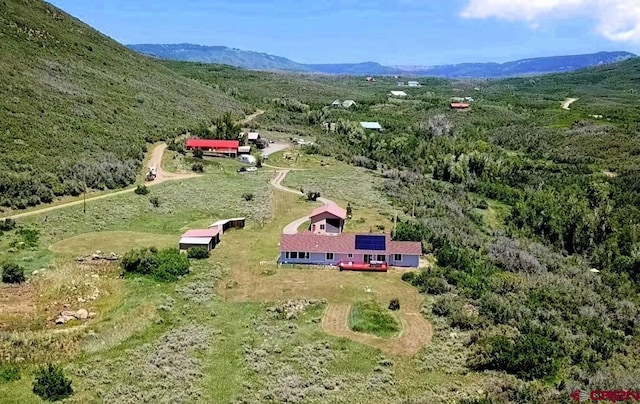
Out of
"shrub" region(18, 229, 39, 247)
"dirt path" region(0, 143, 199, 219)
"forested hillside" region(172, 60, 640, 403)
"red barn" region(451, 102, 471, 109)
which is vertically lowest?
"forested hillside" region(172, 60, 640, 403)

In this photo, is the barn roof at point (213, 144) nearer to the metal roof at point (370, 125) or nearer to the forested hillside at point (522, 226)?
the forested hillside at point (522, 226)

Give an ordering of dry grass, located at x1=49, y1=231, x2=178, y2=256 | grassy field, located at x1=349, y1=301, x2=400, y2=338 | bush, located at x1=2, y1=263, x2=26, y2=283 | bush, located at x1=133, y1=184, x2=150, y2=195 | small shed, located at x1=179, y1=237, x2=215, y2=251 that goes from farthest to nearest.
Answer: bush, located at x1=133, y1=184, x2=150, y2=195 → small shed, located at x1=179, y1=237, x2=215, y2=251 → dry grass, located at x1=49, y1=231, x2=178, y2=256 → bush, located at x1=2, y1=263, x2=26, y2=283 → grassy field, located at x1=349, y1=301, x2=400, y2=338

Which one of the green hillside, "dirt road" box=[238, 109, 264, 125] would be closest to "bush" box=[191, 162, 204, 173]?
the green hillside

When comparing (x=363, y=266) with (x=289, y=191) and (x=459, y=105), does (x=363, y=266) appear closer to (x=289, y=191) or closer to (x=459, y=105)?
(x=289, y=191)

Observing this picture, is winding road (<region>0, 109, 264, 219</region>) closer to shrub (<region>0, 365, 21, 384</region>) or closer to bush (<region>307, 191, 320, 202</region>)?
bush (<region>307, 191, 320, 202</region>)

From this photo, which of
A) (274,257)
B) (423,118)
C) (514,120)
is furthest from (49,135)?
(514,120)

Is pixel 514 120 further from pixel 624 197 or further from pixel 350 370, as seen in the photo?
pixel 350 370
